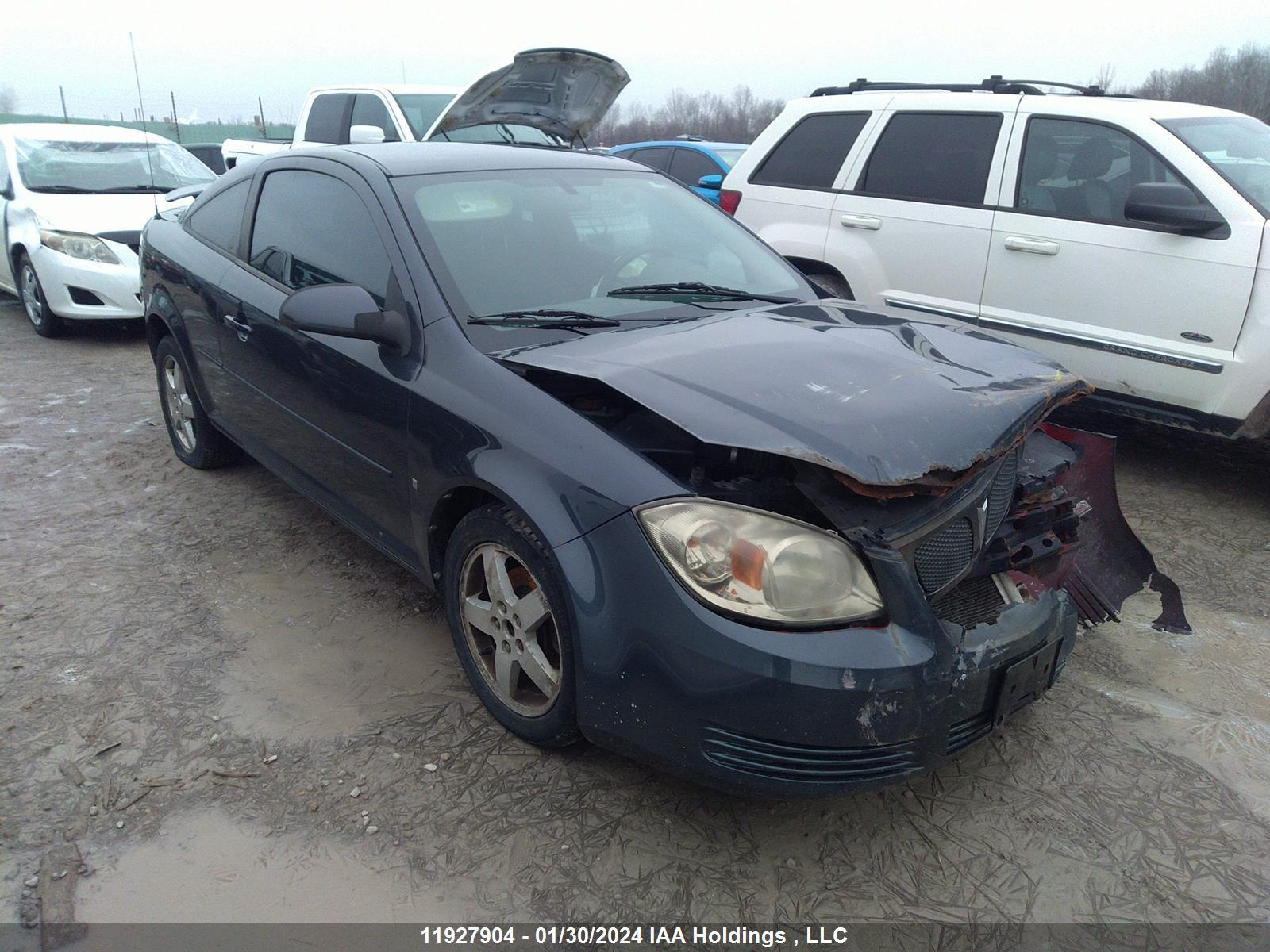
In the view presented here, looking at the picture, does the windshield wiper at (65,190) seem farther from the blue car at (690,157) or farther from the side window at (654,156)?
the side window at (654,156)

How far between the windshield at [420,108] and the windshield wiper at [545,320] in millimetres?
6945

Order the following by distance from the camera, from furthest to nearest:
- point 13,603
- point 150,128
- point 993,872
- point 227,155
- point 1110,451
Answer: point 150,128
point 227,155
point 13,603
point 1110,451
point 993,872

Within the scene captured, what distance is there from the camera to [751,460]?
2314 mm

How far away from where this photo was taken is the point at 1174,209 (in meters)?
4.20

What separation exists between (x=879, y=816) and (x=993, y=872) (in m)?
0.30

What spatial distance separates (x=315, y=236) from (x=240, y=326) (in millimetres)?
566

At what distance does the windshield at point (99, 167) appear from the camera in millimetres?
7902

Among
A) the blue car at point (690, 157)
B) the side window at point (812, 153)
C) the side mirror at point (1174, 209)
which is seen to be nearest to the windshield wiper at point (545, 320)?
the side mirror at point (1174, 209)

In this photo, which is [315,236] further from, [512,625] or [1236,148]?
[1236,148]

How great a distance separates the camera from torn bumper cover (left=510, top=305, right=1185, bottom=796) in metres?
2.07

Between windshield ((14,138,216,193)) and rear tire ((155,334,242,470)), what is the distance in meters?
4.13

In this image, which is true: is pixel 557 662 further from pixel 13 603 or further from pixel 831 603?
pixel 13 603

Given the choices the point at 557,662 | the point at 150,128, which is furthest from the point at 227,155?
the point at 557,662

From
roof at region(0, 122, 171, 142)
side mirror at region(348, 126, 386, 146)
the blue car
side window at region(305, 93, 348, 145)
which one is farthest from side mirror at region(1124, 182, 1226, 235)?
roof at region(0, 122, 171, 142)
